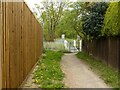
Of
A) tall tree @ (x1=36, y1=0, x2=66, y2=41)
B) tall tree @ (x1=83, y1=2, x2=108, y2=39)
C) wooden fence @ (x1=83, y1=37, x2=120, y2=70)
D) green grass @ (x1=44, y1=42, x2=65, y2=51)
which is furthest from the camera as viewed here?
tall tree @ (x1=36, y1=0, x2=66, y2=41)

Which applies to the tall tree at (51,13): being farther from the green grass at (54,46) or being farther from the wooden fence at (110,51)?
the wooden fence at (110,51)

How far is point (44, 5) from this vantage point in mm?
29969

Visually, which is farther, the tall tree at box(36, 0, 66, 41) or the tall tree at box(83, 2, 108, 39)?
the tall tree at box(36, 0, 66, 41)

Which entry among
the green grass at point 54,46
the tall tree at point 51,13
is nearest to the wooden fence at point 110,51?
the green grass at point 54,46

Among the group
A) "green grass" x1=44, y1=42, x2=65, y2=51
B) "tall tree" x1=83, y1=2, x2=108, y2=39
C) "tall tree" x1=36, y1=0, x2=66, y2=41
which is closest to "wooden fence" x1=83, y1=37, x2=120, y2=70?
"tall tree" x1=83, y1=2, x2=108, y2=39

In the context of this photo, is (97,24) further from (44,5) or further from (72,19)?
(44,5)

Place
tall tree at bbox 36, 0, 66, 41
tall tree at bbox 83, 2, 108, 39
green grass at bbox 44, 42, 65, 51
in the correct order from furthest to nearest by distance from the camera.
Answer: tall tree at bbox 36, 0, 66, 41, green grass at bbox 44, 42, 65, 51, tall tree at bbox 83, 2, 108, 39

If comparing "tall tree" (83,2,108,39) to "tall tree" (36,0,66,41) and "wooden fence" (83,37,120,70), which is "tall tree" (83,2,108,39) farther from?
"tall tree" (36,0,66,41)

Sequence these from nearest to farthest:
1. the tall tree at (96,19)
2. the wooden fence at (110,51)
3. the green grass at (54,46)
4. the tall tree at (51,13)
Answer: the wooden fence at (110,51) < the tall tree at (96,19) < the green grass at (54,46) < the tall tree at (51,13)

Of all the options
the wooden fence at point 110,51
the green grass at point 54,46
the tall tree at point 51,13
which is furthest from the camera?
the tall tree at point 51,13

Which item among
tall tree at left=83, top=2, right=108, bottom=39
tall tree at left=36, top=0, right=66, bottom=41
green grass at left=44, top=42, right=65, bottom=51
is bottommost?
green grass at left=44, top=42, right=65, bottom=51

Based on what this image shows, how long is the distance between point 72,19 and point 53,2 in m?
7.69

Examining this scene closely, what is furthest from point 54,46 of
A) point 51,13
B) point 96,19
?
point 96,19

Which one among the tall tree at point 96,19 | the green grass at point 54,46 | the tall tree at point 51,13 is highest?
the tall tree at point 51,13
